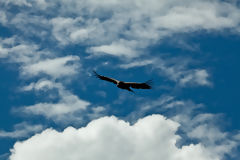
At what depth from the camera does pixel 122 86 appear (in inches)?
2422

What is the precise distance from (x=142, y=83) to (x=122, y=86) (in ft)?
14.3

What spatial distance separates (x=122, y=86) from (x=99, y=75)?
4.24 m

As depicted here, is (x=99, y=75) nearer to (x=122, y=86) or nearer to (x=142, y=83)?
(x=122, y=86)

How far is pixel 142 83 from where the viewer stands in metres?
58.1

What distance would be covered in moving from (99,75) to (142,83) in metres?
8.20

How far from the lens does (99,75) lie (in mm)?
63562

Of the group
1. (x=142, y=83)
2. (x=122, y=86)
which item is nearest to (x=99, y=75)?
(x=122, y=86)

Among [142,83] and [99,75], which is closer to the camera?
[142,83]
